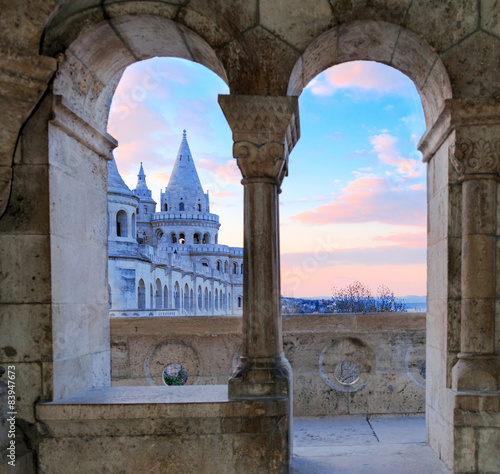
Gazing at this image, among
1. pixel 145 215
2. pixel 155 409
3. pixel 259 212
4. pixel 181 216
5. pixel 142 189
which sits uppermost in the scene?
pixel 142 189

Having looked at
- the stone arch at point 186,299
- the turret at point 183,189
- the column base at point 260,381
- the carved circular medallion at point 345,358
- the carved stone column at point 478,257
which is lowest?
the stone arch at point 186,299

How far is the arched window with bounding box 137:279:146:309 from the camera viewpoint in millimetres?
22266

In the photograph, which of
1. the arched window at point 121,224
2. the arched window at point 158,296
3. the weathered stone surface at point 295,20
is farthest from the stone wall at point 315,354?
the arched window at point 158,296

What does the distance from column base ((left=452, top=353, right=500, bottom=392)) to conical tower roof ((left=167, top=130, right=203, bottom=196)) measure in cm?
4096

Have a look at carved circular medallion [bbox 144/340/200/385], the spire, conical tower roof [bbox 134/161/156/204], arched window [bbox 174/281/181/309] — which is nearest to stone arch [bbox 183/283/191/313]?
arched window [bbox 174/281/181/309]

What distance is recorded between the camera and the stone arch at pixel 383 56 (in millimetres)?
2371

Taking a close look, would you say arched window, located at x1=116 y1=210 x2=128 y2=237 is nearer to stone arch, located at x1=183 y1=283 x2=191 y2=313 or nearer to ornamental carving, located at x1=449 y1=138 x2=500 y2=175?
stone arch, located at x1=183 y1=283 x2=191 y2=313

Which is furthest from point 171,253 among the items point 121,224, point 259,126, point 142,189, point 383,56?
point 259,126

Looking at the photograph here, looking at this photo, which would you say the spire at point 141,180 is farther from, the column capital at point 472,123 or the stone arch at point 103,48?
the column capital at point 472,123

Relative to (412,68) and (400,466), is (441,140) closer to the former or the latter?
(412,68)

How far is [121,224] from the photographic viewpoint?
2395 cm

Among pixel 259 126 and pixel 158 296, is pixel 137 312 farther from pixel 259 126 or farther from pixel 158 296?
pixel 259 126

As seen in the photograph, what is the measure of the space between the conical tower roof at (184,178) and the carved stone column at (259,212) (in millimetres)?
40511

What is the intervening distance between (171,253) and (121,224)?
482 centimetres
